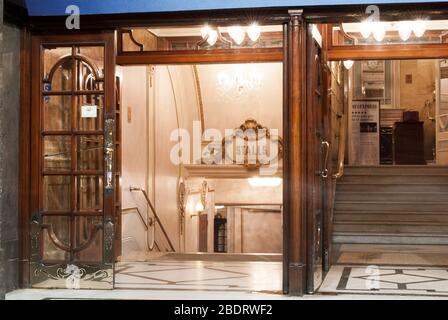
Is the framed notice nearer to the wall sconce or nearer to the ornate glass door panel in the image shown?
the wall sconce

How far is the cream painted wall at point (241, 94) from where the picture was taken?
523 inches

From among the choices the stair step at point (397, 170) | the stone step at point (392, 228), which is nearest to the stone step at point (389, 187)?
the stair step at point (397, 170)

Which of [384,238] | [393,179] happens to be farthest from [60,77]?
[393,179]

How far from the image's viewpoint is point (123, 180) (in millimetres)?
9250

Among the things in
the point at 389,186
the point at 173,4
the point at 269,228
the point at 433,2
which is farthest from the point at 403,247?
the point at 269,228

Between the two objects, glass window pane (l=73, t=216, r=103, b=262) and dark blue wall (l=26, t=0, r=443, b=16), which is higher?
dark blue wall (l=26, t=0, r=443, b=16)

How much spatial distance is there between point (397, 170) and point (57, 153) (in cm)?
659

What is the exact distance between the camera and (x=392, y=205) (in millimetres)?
10430

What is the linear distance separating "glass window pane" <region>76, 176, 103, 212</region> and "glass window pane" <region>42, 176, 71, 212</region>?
0.09 m

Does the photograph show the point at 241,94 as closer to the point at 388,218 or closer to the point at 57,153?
the point at 388,218

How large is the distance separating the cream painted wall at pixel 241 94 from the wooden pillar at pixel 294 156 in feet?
23.4

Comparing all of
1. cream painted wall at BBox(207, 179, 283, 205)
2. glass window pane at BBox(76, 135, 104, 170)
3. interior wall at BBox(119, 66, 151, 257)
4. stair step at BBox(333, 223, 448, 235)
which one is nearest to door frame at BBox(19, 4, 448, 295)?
glass window pane at BBox(76, 135, 104, 170)

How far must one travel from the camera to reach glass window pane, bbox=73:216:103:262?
20.5 feet
